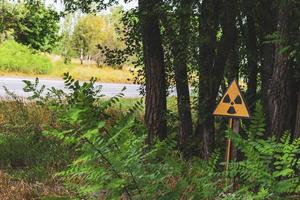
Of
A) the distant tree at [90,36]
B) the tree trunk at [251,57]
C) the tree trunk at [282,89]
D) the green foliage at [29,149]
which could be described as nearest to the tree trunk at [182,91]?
the tree trunk at [251,57]

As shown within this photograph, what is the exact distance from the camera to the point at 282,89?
7285 millimetres

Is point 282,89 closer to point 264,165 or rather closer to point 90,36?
point 264,165

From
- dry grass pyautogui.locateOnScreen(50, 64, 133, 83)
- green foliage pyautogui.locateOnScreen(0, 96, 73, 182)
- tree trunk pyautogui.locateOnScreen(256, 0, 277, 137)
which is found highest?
tree trunk pyautogui.locateOnScreen(256, 0, 277, 137)

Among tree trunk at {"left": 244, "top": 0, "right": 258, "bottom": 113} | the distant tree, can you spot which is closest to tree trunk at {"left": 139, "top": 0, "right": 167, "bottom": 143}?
tree trunk at {"left": 244, "top": 0, "right": 258, "bottom": 113}

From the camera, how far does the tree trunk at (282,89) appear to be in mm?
6762

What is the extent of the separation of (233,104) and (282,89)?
26.6 inches

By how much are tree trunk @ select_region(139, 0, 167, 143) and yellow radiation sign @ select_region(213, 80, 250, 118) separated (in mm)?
2926

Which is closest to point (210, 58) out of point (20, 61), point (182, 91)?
point (182, 91)

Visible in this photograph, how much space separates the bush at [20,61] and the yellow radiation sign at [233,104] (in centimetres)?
3387

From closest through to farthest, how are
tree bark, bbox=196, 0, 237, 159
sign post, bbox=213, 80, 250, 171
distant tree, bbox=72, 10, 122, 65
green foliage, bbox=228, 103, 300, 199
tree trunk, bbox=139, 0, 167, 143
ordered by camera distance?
green foliage, bbox=228, 103, 300, 199
sign post, bbox=213, 80, 250, 171
tree bark, bbox=196, 0, 237, 159
tree trunk, bbox=139, 0, 167, 143
distant tree, bbox=72, 10, 122, 65

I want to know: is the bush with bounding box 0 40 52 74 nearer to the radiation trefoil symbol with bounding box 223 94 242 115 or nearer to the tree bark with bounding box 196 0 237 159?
the tree bark with bounding box 196 0 237 159

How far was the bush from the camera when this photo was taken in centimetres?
4031

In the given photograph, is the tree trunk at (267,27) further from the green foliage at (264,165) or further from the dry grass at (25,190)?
the green foliage at (264,165)

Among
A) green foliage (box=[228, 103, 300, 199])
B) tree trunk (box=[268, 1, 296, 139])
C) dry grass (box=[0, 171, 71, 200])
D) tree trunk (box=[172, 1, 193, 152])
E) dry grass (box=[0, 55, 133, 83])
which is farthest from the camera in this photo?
dry grass (box=[0, 55, 133, 83])
